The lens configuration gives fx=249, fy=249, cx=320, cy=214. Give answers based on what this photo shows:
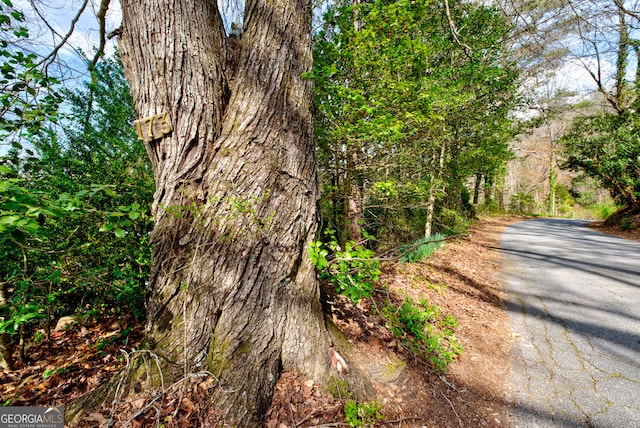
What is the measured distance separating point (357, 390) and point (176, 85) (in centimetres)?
253

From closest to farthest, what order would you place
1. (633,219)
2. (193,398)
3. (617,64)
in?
1. (193,398)
2. (633,219)
3. (617,64)

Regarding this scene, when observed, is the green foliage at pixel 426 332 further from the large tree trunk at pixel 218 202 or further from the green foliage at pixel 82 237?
the green foliage at pixel 82 237

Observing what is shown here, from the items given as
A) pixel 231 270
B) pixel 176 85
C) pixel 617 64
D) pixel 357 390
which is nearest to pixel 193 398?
pixel 231 270

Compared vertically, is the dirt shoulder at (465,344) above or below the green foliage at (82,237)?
below

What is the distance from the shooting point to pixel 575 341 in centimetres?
295

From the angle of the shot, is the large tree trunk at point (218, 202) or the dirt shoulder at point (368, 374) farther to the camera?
the dirt shoulder at point (368, 374)

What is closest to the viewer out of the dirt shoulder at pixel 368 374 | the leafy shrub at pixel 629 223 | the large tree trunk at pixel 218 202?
the large tree trunk at pixel 218 202

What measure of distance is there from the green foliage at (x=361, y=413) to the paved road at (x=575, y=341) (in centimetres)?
124

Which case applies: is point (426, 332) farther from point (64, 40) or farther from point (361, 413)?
point (64, 40)

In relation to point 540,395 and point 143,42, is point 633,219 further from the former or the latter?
point 143,42

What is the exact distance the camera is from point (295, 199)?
1832 mm

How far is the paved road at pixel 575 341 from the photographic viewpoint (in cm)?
213

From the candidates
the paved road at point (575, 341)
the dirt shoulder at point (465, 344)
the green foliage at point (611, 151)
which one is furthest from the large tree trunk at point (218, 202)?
the green foliage at point (611, 151)

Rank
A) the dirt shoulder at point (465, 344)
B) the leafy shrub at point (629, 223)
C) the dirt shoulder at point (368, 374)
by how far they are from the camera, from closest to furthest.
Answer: the dirt shoulder at point (368, 374) < the dirt shoulder at point (465, 344) < the leafy shrub at point (629, 223)
